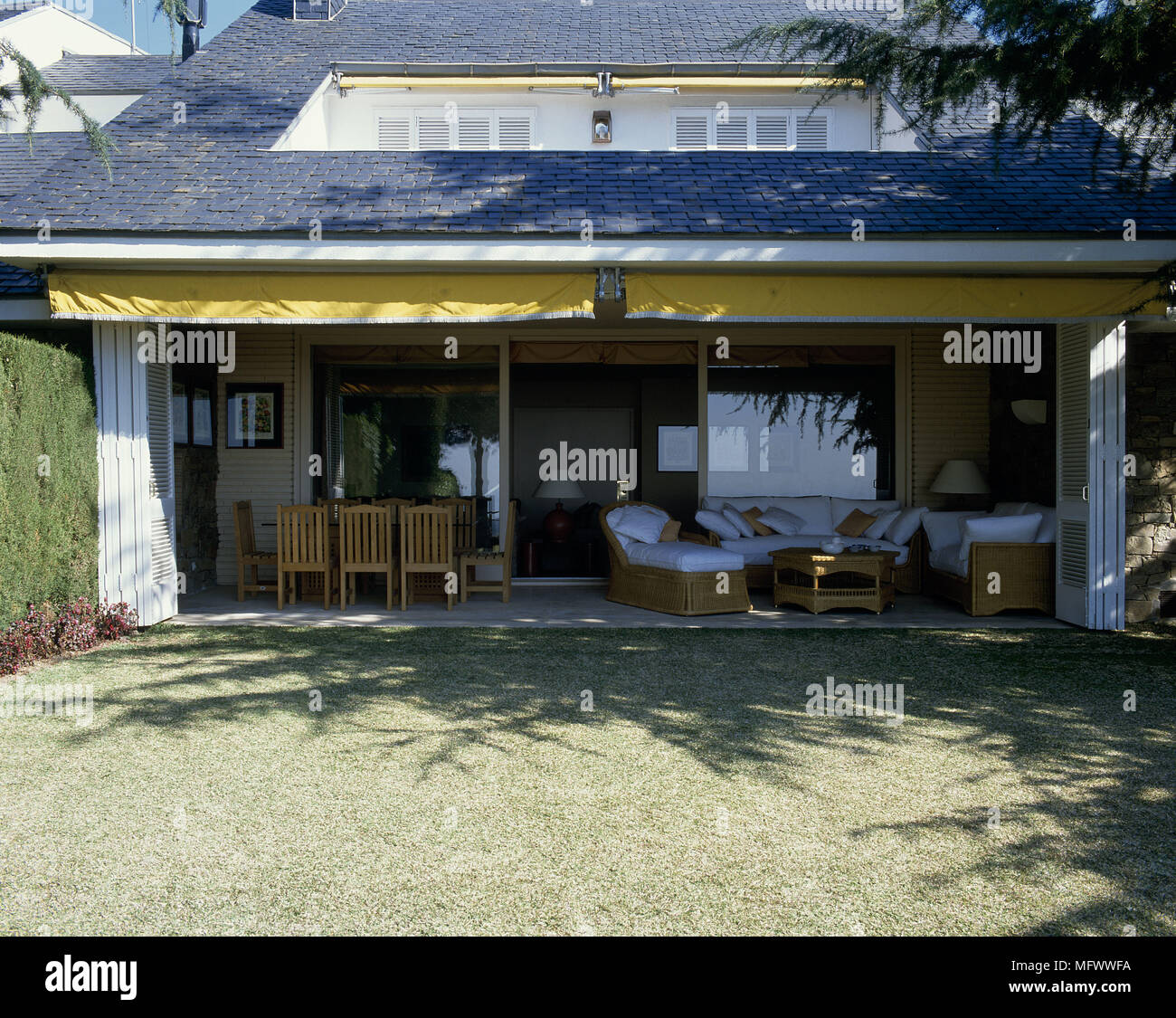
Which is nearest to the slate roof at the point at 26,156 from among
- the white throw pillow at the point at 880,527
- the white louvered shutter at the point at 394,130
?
the white louvered shutter at the point at 394,130

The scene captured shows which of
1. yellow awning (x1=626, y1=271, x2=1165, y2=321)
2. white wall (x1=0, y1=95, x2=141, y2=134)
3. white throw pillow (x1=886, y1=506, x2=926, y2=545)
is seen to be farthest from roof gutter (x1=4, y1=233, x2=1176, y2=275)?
white wall (x1=0, y1=95, x2=141, y2=134)

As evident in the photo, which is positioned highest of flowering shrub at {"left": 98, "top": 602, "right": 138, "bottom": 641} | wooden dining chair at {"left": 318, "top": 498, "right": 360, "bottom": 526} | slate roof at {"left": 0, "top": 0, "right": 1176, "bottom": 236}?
slate roof at {"left": 0, "top": 0, "right": 1176, "bottom": 236}

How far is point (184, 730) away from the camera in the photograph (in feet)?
17.0

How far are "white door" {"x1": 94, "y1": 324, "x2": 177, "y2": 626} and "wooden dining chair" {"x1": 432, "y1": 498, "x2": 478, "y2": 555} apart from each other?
113 inches

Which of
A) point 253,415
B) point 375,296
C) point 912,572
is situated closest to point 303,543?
point 375,296

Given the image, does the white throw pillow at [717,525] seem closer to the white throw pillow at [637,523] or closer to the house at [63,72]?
the white throw pillow at [637,523]

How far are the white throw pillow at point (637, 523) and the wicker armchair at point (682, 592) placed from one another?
27cm

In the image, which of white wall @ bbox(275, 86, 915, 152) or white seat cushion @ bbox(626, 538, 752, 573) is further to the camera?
white wall @ bbox(275, 86, 915, 152)

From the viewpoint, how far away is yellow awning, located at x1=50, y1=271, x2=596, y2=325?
7.75 metres

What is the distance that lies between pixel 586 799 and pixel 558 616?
15.8 ft

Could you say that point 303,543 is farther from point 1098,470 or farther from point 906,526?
point 1098,470

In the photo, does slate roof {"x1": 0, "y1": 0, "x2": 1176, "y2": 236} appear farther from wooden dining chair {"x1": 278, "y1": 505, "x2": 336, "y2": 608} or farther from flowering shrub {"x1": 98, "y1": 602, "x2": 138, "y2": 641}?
flowering shrub {"x1": 98, "y1": 602, "x2": 138, "y2": 641}

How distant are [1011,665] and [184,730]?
5.34 metres

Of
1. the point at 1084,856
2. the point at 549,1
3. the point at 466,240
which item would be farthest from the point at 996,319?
the point at 549,1
